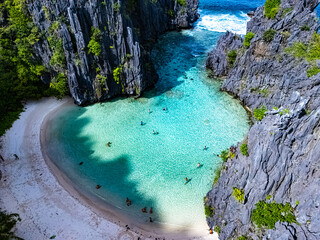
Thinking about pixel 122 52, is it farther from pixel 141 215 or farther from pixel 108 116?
pixel 141 215

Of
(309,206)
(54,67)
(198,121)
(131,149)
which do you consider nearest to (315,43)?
(198,121)

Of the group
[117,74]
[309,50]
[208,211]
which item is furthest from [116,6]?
[208,211]

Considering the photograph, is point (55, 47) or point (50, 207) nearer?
point (50, 207)

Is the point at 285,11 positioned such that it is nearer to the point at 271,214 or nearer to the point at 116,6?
the point at 116,6

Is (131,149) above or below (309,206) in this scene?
below

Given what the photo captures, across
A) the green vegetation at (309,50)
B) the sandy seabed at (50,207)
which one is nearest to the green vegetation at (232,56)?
the green vegetation at (309,50)

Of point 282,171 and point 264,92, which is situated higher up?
point 282,171

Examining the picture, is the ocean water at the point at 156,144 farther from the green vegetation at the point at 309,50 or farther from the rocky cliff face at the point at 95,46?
the green vegetation at the point at 309,50
